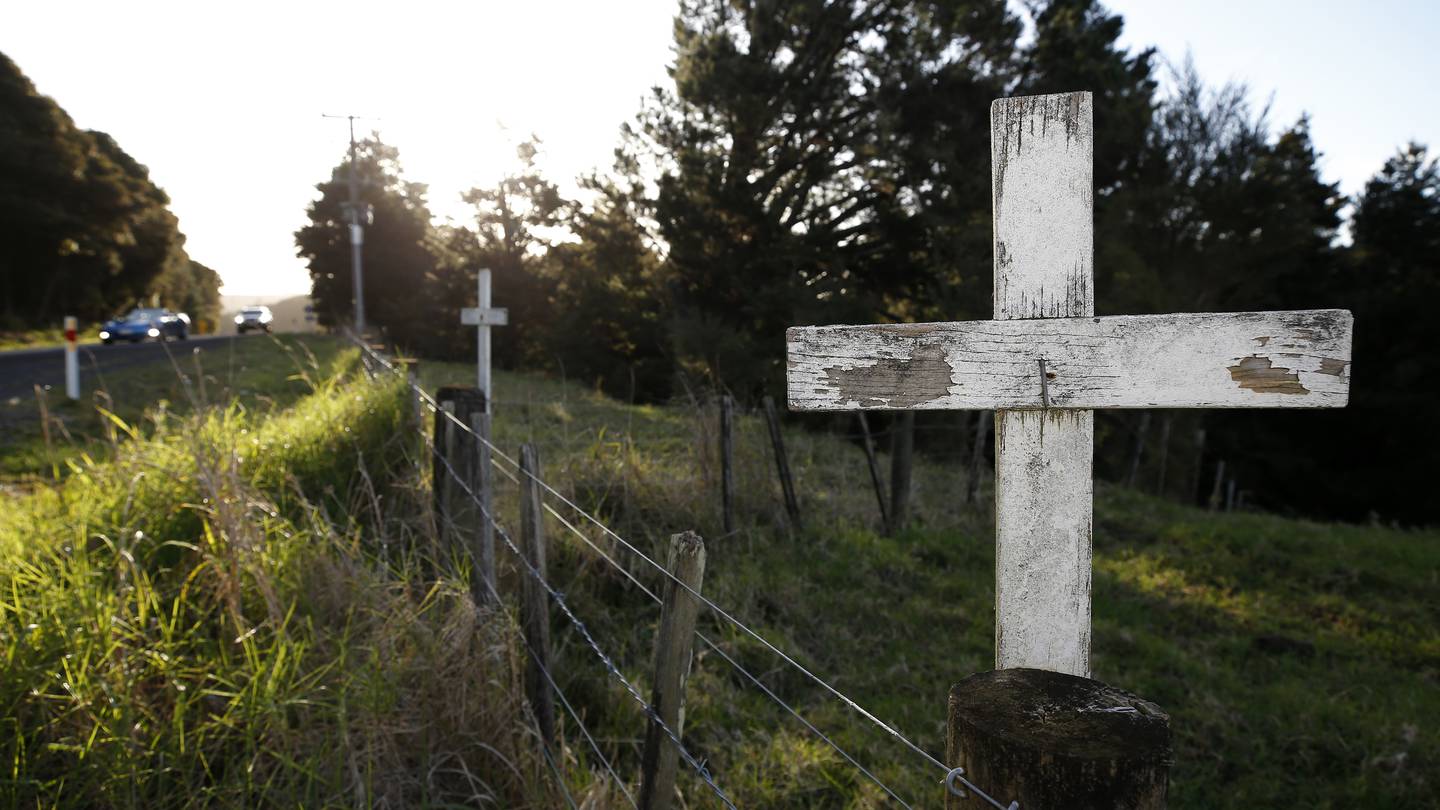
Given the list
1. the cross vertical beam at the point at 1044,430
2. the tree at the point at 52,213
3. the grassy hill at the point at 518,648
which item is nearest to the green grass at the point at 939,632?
the grassy hill at the point at 518,648

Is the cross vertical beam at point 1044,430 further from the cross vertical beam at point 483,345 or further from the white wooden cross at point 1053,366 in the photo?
the cross vertical beam at point 483,345

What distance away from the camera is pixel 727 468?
21.0ft

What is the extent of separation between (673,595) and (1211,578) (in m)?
6.77

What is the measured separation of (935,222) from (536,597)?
1277cm

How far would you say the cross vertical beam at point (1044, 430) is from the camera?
150cm

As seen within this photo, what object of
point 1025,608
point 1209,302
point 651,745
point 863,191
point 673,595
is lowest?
point 651,745

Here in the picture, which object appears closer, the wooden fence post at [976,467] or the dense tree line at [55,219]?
A: the wooden fence post at [976,467]

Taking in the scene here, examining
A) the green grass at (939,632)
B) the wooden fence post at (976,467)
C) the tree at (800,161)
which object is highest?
the tree at (800,161)

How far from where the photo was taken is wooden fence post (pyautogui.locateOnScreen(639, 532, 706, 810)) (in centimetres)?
207

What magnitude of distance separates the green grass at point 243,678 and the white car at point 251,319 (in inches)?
1484

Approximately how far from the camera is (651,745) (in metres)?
2.19

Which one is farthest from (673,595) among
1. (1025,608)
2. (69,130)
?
(69,130)

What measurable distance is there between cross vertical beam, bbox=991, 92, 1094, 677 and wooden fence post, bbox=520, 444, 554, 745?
186 centimetres

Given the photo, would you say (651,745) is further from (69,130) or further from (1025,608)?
(69,130)
